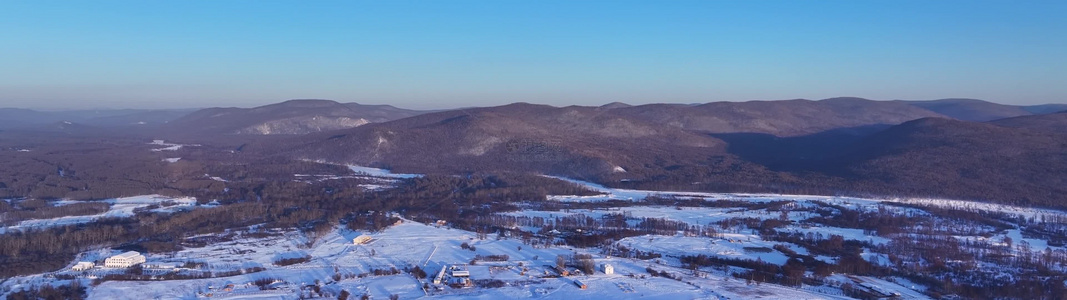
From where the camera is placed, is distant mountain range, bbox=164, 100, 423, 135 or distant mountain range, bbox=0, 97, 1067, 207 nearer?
distant mountain range, bbox=0, 97, 1067, 207

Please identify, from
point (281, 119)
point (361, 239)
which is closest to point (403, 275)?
point (361, 239)

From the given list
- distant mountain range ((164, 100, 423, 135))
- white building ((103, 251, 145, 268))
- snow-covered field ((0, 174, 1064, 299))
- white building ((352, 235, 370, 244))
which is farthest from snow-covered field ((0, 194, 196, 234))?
distant mountain range ((164, 100, 423, 135))

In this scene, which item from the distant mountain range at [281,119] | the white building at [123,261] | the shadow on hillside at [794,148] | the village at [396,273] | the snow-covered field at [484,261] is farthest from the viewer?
the distant mountain range at [281,119]

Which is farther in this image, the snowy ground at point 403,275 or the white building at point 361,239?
the white building at point 361,239

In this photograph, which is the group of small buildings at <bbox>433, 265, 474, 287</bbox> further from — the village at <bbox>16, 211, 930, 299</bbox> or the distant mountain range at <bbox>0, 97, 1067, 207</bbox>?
the distant mountain range at <bbox>0, 97, 1067, 207</bbox>

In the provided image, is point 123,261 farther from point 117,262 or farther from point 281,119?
point 281,119

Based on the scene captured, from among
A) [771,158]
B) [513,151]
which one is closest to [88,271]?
[513,151]

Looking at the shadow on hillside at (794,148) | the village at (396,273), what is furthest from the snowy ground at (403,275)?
the shadow on hillside at (794,148)

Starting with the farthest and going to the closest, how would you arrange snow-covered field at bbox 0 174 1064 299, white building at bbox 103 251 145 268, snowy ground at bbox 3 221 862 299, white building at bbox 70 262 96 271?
white building at bbox 103 251 145 268, white building at bbox 70 262 96 271, snow-covered field at bbox 0 174 1064 299, snowy ground at bbox 3 221 862 299

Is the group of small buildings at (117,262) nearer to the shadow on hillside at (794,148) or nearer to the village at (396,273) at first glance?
the village at (396,273)

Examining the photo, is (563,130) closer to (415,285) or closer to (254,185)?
(254,185)
